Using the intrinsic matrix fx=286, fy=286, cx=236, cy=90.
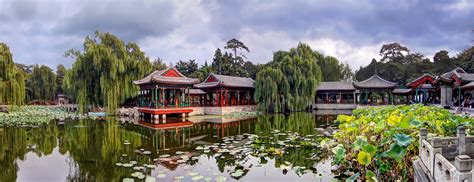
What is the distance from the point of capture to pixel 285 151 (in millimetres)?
7289

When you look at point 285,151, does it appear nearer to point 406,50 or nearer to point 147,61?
point 147,61

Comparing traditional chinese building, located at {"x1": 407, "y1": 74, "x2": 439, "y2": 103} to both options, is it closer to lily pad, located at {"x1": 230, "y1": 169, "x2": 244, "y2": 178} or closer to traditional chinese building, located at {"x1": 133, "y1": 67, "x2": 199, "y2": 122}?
traditional chinese building, located at {"x1": 133, "y1": 67, "x2": 199, "y2": 122}

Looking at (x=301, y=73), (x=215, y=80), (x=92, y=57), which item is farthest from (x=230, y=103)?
(x=92, y=57)

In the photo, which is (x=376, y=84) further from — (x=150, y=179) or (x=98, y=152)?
(x=150, y=179)

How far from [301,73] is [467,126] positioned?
18.2m

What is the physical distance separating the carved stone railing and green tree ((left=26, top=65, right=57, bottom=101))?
36144 millimetres

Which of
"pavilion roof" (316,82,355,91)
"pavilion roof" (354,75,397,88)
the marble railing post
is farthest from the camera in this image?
"pavilion roof" (316,82,355,91)

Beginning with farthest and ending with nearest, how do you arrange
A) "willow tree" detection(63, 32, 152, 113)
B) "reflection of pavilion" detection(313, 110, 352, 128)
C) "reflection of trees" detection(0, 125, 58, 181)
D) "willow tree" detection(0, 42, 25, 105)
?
"willow tree" detection(63, 32, 152, 113), "willow tree" detection(0, 42, 25, 105), "reflection of pavilion" detection(313, 110, 352, 128), "reflection of trees" detection(0, 125, 58, 181)

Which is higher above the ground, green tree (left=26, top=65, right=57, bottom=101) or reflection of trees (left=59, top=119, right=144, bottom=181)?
green tree (left=26, top=65, right=57, bottom=101)

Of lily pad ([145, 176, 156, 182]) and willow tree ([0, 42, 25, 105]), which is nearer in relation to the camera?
lily pad ([145, 176, 156, 182])

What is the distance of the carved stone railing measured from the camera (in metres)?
2.09

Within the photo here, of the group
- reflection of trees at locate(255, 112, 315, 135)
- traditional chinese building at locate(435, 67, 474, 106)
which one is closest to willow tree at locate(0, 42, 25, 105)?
reflection of trees at locate(255, 112, 315, 135)

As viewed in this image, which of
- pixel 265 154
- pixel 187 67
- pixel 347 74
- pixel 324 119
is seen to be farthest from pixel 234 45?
pixel 265 154

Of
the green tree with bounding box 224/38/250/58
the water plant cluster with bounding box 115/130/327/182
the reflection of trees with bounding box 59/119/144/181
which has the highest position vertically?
the green tree with bounding box 224/38/250/58
